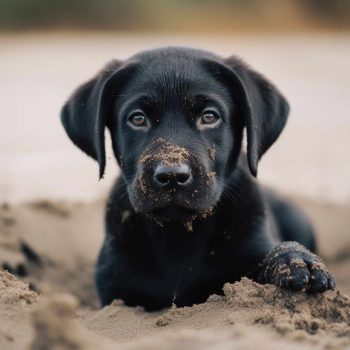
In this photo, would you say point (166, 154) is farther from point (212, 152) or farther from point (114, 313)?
point (114, 313)

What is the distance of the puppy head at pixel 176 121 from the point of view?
3721 mm

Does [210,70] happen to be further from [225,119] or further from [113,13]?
[113,13]

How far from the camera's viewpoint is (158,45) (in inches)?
236

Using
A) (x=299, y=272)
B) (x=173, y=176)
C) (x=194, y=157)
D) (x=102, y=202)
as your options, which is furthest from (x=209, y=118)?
(x=102, y=202)

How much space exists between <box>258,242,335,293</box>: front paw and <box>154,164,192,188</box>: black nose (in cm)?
59

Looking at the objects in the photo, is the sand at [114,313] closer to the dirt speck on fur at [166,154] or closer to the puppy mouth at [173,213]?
the puppy mouth at [173,213]

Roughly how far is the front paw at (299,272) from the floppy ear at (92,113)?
121cm

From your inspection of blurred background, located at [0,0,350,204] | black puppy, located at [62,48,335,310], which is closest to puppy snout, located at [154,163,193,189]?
black puppy, located at [62,48,335,310]

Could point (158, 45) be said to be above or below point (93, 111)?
above

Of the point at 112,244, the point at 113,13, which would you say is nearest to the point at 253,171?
the point at 112,244

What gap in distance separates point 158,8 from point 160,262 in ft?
52.6

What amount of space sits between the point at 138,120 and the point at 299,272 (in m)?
1.25

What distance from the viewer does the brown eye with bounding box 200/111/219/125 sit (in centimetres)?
409

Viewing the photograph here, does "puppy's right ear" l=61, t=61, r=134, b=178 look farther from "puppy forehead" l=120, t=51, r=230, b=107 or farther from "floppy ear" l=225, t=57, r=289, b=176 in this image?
"floppy ear" l=225, t=57, r=289, b=176
